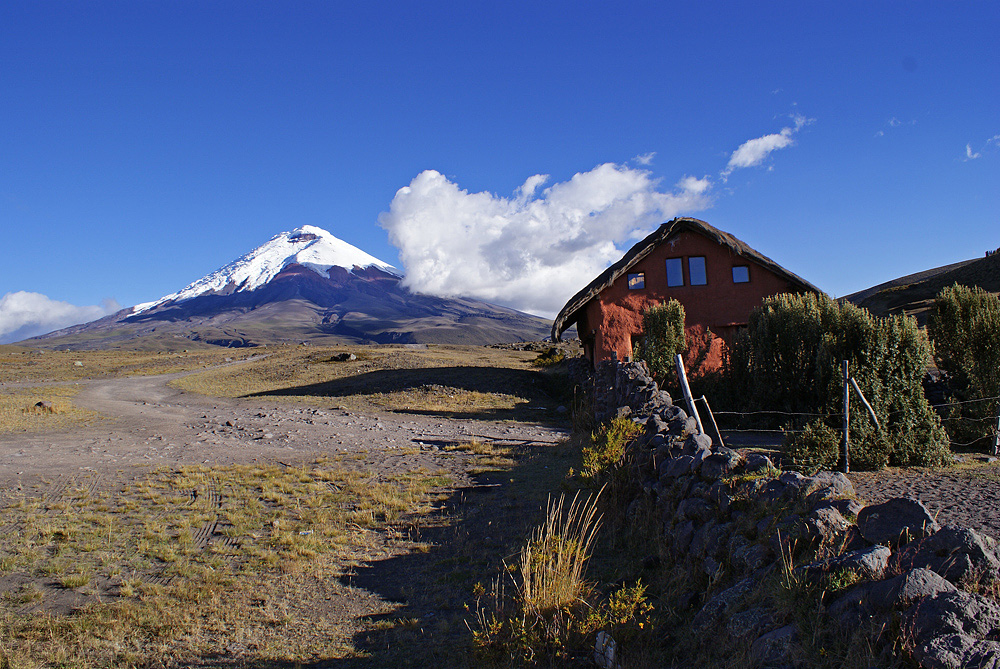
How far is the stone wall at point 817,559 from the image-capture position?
9.71 ft

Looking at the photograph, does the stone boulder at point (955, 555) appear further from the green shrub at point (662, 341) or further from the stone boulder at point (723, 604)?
the green shrub at point (662, 341)

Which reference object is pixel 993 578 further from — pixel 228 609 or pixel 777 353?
pixel 777 353

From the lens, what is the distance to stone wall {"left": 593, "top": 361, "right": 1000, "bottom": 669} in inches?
116

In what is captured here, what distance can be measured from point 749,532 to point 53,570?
23.4ft

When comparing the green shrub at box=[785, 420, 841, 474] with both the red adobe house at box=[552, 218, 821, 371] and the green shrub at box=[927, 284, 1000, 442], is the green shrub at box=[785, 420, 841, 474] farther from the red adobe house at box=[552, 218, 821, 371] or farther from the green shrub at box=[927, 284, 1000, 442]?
the red adobe house at box=[552, 218, 821, 371]

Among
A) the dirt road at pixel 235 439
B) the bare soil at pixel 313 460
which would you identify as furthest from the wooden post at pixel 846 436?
the dirt road at pixel 235 439

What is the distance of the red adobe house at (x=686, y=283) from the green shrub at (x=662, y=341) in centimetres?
389

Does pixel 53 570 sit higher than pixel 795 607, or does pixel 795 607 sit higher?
pixel 795 607

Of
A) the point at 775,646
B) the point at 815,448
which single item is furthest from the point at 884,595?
the point at 815,448

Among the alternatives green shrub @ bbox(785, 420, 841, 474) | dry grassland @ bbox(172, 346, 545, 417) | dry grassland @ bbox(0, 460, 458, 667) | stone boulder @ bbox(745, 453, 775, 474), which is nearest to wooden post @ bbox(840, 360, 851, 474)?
green shrub @ bbox(785, 420, 841, 474)

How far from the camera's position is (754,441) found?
34.0ft

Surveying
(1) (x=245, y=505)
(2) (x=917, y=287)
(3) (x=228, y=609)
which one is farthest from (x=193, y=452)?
(2) (x=917, y=287)

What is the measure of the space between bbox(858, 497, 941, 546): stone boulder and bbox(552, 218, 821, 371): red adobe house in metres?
16.4

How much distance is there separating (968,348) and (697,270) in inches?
443
